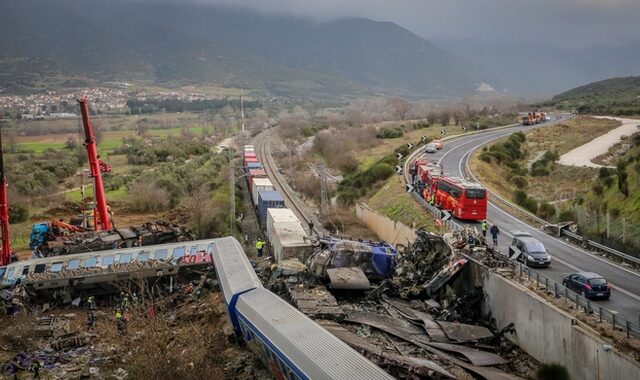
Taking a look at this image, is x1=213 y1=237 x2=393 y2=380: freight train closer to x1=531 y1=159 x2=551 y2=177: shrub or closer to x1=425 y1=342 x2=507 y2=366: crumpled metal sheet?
x1=425 y1=342 x2=507 y2=366: crumpled metal sheet

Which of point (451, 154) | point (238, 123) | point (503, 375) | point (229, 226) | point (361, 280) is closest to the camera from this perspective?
point (503, 375)

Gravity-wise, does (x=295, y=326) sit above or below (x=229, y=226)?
above

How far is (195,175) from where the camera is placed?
65.9 m

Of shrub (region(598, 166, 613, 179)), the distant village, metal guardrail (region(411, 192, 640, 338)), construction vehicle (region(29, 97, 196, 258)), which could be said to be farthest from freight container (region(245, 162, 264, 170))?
metal guardrail (region(411, 192, 640, 338))

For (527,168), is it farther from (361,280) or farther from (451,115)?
(451,115)

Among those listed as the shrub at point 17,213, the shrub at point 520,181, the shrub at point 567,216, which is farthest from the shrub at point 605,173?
the shrub at point 17,213

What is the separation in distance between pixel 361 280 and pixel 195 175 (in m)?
46.6

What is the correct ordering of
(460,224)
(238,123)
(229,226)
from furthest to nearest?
(238,123) → (229,226) → (460,224)

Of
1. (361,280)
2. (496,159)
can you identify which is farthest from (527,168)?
(361,280)

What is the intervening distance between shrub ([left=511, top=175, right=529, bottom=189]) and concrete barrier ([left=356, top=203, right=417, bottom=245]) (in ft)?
43.2

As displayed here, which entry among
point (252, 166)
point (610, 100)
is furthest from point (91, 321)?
point (610, 100)

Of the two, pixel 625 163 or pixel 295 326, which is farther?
pixel 625 163

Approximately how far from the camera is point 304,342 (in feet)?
45.5

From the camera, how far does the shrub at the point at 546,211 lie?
1414 inches
